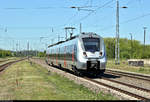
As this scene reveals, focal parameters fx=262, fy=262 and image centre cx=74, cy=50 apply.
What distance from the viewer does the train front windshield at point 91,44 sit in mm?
20625

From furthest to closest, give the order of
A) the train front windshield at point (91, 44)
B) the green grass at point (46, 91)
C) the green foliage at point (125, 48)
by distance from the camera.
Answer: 1. the green foliage at point (125, 48)
2. the train front windshield at point (91, 44)
3. the green grass at point (46, 91)

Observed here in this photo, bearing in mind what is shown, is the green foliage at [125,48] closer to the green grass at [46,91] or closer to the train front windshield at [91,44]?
the train front windshield at [91,44]

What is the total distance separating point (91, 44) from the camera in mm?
20859

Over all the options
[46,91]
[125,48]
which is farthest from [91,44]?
[125,48]

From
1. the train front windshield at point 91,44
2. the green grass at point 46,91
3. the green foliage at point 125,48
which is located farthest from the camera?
the green foliage at point 125,48

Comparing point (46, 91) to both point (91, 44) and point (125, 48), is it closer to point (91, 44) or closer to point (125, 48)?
point (91, 44)

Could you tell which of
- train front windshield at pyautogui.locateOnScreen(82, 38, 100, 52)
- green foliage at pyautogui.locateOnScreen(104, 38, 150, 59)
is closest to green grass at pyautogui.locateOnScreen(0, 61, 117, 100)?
train front windshield at pyautogui.locateOnScreen(82, 38, 100, 52)

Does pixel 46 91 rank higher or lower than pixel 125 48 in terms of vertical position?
lower

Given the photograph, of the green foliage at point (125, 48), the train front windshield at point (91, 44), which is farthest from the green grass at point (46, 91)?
the green foliage at point (125, 48)

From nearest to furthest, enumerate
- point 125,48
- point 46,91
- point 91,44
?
point 46,91 → point 91,44 → point 125,48

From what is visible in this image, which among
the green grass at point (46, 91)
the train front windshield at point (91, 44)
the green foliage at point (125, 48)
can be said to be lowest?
the green grass at point (46, 91)

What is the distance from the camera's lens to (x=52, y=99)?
10234 mm

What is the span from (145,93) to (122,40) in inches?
3909

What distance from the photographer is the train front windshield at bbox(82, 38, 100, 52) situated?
67.7 ft
